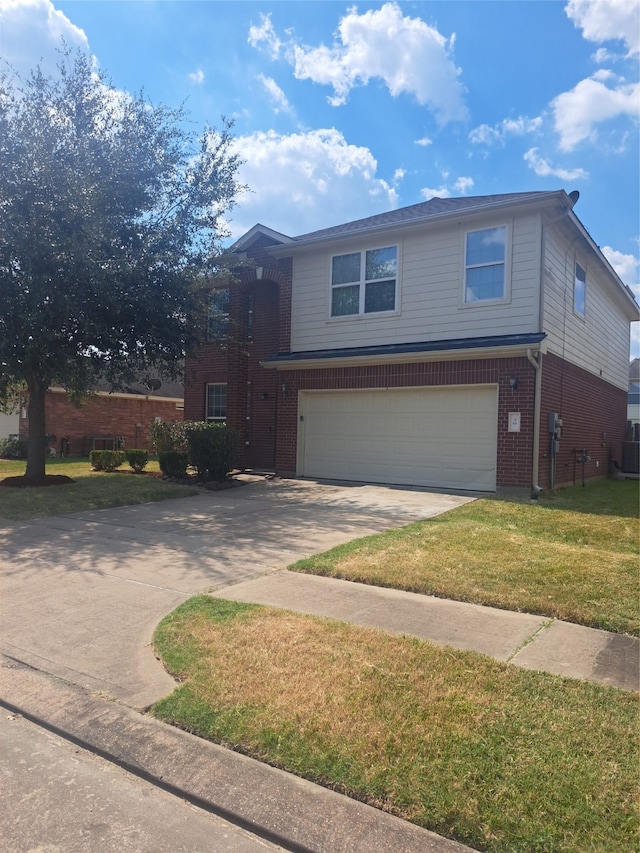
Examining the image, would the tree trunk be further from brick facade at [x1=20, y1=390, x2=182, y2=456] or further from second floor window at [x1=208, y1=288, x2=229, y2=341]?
brick facade at [x1=20, y1=390, x2=182, y2=456]

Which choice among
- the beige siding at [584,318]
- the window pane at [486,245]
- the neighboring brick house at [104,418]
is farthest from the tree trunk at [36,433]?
the beige siding at [584,318]

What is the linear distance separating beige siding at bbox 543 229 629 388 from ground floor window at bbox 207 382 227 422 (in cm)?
918

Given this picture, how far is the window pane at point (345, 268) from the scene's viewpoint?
14.7 m

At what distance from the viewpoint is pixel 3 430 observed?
28.2 meters

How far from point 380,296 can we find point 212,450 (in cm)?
533

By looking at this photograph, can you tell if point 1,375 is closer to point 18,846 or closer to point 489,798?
point 18,846

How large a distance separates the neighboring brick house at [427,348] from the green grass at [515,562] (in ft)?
10.4

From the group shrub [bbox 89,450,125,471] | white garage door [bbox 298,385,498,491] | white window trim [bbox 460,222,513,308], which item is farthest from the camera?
shrub [bbox 89,450,125,471]

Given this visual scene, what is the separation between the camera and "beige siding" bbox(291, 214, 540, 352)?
1233cm

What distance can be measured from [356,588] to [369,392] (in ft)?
28.7

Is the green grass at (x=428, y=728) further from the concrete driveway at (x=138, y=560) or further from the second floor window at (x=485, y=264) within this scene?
the second floor window at (x=485, y=264)

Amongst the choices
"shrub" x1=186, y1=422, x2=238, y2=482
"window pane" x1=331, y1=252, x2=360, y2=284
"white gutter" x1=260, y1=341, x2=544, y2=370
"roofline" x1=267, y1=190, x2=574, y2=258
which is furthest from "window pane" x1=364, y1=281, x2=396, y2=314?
"shrub" x1=186, y1=422, x2=238, y2=482

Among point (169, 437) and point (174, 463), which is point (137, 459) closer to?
point (169, 437)

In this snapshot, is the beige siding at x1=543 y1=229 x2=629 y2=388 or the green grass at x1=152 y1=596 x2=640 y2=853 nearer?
the green grass at x1=152 y1=596 x2=640 y2=853
